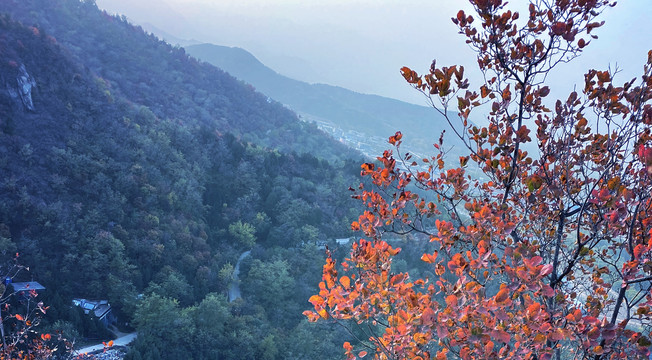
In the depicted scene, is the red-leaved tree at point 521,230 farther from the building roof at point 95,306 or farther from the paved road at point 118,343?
the building roof at point 95,306

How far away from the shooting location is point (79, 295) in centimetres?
1484

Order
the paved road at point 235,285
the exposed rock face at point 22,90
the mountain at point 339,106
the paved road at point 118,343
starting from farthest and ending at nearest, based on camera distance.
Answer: the mountain at point 339,106 < the paved road at point 235,285 < the exposed rock face at point 22,90 < the paved road at point 118,343

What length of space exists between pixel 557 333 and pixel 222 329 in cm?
1425

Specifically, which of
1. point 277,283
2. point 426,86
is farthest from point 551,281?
point 277,283

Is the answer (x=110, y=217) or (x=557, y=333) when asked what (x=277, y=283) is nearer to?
(x=110, y=217)

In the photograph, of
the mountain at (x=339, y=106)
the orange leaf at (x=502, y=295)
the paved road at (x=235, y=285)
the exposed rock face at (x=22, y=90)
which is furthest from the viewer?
the mountain at (x=339, y=106)

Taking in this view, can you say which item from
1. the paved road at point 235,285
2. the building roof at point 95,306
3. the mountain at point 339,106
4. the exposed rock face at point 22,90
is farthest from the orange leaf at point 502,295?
the mountain at point 339,106

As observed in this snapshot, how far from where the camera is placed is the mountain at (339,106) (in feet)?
267

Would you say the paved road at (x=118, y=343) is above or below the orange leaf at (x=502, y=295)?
below

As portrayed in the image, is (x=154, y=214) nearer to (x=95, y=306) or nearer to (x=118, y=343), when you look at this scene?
(x=95, y=306)

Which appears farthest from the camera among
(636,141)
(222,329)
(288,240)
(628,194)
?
(288,240)

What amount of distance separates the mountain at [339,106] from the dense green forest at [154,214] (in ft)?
160

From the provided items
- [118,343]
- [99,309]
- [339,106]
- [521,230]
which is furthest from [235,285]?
[339,106]

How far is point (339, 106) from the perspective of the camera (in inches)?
3504
